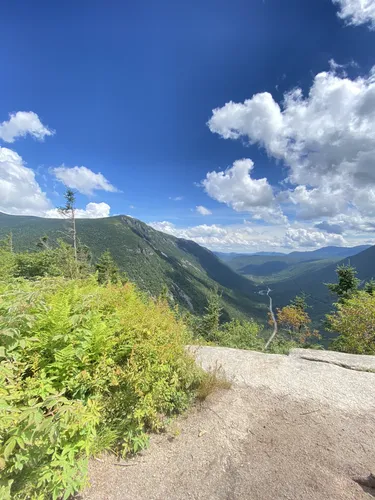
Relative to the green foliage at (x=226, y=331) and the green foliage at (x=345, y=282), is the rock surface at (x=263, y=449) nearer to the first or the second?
the green foliage at (x=226, y=331)

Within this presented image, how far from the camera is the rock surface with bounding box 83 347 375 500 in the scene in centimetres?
326

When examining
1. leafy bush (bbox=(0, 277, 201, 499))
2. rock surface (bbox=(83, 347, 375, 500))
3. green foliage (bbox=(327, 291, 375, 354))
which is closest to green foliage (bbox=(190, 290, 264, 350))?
green foliage (bbox=(327, 291, 375, 354))

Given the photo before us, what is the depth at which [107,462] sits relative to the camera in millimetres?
3633

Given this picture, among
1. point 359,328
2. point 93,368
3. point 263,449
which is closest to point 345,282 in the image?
point 359,328

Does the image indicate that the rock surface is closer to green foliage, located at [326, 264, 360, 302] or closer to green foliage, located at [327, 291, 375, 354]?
green foliage, located at [327, 291, 375, 354]

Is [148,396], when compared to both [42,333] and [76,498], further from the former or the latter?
[42,333]

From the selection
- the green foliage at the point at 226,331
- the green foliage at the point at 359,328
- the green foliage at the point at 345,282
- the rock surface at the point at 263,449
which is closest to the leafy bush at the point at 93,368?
the rock surface at the point at 263,449

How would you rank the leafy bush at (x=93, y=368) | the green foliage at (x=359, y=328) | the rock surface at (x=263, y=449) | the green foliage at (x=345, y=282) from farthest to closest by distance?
the green foliage at (x=345, y=282), the green foliage at (x=359, y=328), the rock surface at (x=263, y=449), the leafy bush at (x=93, y=368)

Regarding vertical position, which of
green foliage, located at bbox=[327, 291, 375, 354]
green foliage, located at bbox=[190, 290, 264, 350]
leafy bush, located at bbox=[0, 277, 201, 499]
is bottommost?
green foliage, located at bbox=[190, 290, 264, 350]

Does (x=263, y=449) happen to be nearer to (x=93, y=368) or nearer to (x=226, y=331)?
(x=93, y=368)

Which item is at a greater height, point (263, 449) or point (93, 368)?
point (93, 368)

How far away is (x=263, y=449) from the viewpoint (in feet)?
13.0

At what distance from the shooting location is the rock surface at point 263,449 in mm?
3264

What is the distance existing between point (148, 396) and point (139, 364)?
52 cm
